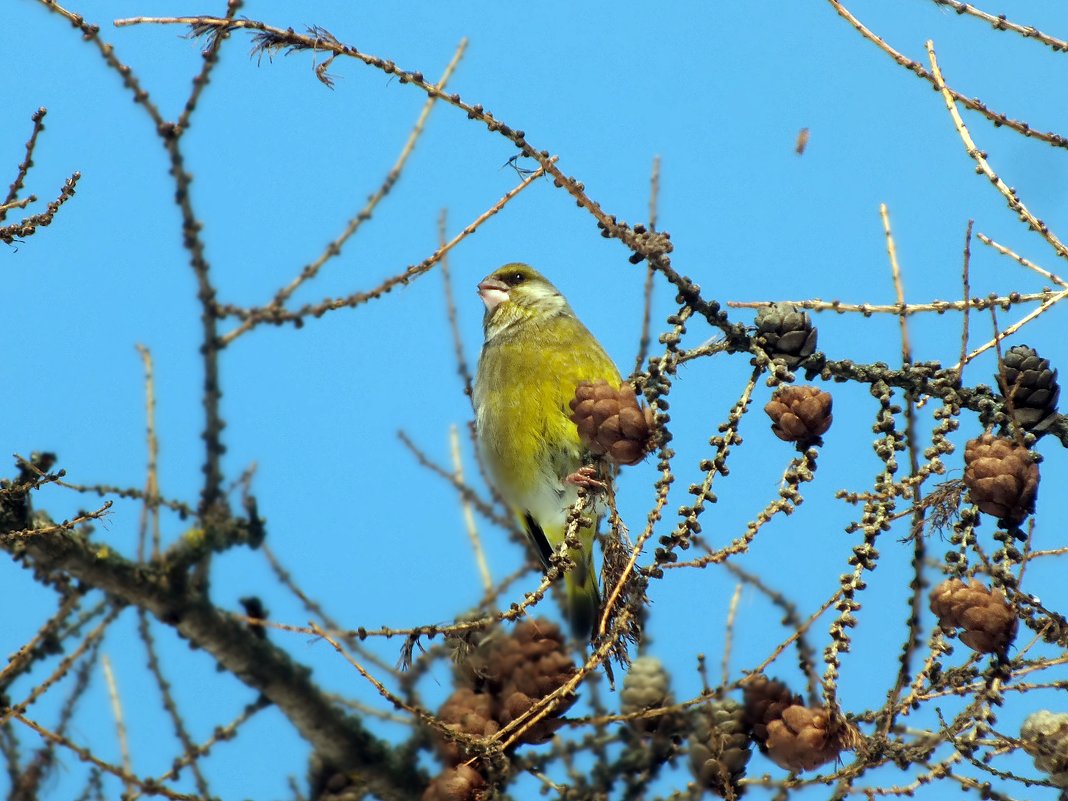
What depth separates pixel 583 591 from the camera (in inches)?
126

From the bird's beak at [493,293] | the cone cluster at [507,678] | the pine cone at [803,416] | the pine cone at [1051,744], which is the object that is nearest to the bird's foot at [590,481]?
the pine cone at [803,416]

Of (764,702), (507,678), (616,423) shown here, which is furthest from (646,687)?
(616,423)

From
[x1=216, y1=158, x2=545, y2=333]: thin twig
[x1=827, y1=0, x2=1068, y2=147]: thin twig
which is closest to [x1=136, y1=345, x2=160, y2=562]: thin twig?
[x1=216, y1=158, x2=545, y2=333]: thin twig

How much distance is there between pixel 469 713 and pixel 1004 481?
1.12m

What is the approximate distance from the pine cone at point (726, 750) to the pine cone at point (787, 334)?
2.04 feet

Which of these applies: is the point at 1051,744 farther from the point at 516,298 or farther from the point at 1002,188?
the point at 516,298

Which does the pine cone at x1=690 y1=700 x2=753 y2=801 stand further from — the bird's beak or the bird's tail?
the bird's beak

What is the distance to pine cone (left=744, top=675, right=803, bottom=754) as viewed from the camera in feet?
6.33

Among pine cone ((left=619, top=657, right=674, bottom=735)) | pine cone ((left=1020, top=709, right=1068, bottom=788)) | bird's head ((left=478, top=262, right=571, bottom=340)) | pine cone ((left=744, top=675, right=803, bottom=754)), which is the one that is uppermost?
bird's head ((left=478, top=262, right=571, bottom=340))

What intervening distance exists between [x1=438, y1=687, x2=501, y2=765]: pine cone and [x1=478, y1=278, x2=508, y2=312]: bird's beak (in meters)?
2.02

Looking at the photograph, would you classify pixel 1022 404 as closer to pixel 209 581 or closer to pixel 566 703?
pixel 566 703

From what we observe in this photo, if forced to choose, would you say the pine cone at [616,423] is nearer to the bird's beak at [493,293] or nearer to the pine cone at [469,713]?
the pine cone at [469,713]

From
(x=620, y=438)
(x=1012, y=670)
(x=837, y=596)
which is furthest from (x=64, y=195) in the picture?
(x=1012, y=670)

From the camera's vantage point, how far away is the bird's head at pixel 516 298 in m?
4.05
